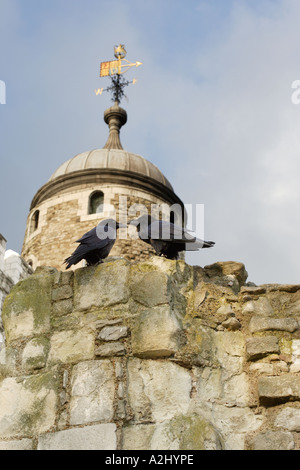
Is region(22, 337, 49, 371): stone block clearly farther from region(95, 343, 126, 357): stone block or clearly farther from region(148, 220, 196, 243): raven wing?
region(148, 220, 196, 243): raven wing

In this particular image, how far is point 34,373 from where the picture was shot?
4121 mm

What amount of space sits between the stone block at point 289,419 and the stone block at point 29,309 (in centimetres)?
152

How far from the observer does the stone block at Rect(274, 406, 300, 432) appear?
390cm

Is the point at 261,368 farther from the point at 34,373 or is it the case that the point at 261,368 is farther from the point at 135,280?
the point at 34,373

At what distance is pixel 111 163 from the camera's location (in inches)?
704

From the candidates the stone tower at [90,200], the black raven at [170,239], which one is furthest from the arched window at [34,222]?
the black raven at [170,239]

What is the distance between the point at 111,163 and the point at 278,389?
14264 mm

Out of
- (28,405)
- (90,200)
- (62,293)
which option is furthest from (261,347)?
(90,200)

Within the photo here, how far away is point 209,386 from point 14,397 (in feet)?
3.90

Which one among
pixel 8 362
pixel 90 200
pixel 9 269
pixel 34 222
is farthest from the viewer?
pixel 34 222

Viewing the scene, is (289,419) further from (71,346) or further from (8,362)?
(8,362)

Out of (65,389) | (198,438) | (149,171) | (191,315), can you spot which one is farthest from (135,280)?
(149,171)

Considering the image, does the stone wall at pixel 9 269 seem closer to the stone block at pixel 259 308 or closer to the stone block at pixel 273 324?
the stone block at pixel 259 308

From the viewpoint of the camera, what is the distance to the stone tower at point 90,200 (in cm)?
1650
